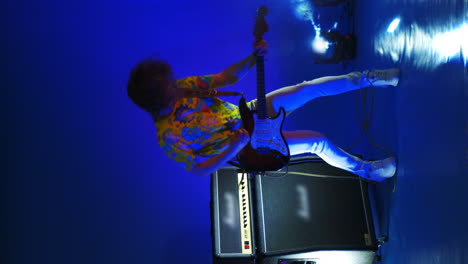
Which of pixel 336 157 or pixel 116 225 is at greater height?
pixel 336 157

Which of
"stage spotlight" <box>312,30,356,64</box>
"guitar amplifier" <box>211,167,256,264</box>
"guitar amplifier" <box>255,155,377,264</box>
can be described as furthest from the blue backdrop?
"guitar amplifier" <box>211,167,256,264</box>

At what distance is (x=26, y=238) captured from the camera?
3.28 meters

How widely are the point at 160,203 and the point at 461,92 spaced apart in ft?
7.36

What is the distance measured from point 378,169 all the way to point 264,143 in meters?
0.73

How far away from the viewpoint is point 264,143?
251 centimetres

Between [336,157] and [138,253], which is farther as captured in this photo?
[138,253]

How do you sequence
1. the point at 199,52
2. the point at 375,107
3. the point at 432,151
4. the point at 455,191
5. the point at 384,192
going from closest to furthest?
the point at 455,191 < the point at 432,151 < the point at 384,192 < the point at 375,107 < the point at 199,52

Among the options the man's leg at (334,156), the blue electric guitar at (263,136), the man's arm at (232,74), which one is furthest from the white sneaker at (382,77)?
the man's arm at (232,74)

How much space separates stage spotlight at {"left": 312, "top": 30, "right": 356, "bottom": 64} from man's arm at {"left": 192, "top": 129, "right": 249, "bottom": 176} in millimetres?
1563

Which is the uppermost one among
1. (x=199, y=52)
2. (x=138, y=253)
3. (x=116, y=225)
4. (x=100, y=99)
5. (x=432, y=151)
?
(x=199, y=52)

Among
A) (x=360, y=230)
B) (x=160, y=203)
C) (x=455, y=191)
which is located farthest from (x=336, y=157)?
(x=160, y=203)

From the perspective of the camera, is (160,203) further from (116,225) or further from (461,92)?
(461,92)

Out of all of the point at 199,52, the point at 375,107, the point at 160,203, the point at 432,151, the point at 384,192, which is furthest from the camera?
the point at 199,52

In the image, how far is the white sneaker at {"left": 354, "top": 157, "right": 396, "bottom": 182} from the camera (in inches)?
108
